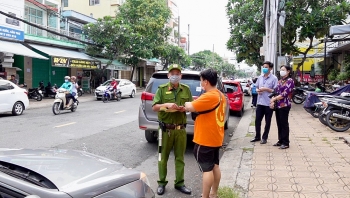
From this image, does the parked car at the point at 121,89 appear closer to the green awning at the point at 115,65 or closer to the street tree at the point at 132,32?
the green awning at the point at 115,65

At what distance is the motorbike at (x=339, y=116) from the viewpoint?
8.04 metres

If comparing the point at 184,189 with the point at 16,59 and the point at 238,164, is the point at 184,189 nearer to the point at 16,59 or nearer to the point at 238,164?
the point at 238,164

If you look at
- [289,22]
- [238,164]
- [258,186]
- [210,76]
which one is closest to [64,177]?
[210,76]

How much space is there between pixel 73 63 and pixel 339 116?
700 inches

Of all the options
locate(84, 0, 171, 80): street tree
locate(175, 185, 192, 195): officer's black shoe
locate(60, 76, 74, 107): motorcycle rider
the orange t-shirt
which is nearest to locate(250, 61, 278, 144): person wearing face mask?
locate(175, 185, 192, 195): officer's black shoe

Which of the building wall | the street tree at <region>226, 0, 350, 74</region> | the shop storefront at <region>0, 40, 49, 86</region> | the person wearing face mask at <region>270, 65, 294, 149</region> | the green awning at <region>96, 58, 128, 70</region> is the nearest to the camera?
the person wearing face mask at <region>270, 65, 294, 149</region>

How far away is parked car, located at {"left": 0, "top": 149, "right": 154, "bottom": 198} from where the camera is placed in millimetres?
1996

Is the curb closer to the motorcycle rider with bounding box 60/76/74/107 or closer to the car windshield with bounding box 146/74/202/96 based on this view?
the car windshield with bounding box 146/74/202/96

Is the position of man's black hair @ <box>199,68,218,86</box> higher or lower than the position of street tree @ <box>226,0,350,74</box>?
lower

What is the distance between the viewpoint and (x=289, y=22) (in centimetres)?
1548

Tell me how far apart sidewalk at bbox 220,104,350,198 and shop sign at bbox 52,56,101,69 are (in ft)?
50.5

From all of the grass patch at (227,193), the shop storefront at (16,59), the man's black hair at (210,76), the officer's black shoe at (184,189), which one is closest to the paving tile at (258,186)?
the grass patch at (227,193)

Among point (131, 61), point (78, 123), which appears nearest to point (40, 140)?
point (78, 123)

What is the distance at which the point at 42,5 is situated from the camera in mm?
22703
